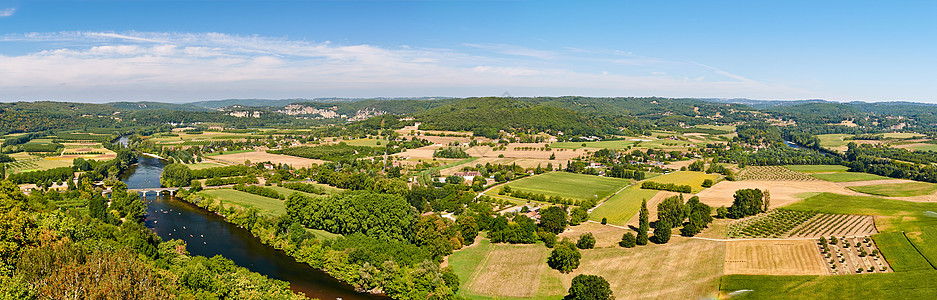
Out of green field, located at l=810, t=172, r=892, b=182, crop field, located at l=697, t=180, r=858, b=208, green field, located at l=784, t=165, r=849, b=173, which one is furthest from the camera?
green field, located at l=784, t=165, r=849, b=173

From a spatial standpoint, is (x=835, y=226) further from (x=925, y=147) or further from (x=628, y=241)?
(x=925, y=147)

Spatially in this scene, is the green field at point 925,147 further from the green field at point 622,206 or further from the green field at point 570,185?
the green field at point 622,206

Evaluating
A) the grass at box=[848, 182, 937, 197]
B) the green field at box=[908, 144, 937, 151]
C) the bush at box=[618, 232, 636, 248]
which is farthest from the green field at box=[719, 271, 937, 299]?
the green field at box=[908, 144, 937, 151]

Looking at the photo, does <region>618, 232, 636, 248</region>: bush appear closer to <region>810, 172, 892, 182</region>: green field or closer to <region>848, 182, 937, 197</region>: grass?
<region>848, 182, 937, 197</region>: grass

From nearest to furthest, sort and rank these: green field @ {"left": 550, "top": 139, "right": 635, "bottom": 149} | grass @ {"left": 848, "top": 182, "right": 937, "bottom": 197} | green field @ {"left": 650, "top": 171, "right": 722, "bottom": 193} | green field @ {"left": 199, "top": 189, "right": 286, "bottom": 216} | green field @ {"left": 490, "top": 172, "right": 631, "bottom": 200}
Answer: green field @ {"left": 199, "top": 189, "right": 286, "bottom": 216} → green field @ {"left": 490, "top": 172, "right": 631, "bottom": 200} → grass @ {"left": 848, "top": 182, "right": 937, "bottom": 197} → green field @ {"left": 650, "top": 171, "right": 722, "bottom": 193} → green field @ {"left": 550, "top": 139, "right": 635, "bottom": 149}

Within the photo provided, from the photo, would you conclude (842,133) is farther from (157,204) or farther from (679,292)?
(157,204)

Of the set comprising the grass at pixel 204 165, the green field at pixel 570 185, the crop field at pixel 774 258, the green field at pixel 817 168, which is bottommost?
the grass at pixel 204 165

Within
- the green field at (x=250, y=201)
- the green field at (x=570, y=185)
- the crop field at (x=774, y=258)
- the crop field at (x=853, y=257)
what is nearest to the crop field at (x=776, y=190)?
the green field at (x=570, y=185)
